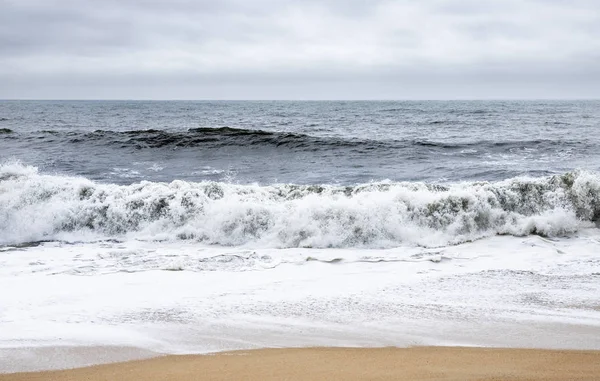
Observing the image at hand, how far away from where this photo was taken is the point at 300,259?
6.68m

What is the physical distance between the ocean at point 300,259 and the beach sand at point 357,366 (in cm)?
20

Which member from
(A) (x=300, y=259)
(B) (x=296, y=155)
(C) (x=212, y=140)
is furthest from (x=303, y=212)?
(C) (x=212, y=140)

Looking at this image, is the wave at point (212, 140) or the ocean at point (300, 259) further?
the wave at point (212, 140)

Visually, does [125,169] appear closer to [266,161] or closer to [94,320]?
[266,161]

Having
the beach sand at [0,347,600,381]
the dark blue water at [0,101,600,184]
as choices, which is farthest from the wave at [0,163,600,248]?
the beach sand at [0,347,600,381]

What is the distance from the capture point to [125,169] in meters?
14.6

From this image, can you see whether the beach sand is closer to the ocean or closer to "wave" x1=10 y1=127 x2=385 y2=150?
the ocean

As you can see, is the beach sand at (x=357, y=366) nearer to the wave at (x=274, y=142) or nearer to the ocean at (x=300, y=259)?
the ocean at (x=300, y=259)

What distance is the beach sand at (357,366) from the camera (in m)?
3.40

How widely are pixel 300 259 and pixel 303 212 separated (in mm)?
1590

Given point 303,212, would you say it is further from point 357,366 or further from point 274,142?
point 274,142

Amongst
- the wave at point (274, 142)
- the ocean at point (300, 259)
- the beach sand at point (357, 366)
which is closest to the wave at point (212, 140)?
the wave at point (274, 142)

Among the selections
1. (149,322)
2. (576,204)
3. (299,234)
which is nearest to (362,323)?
(149,322)

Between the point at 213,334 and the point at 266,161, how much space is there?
474 inches
